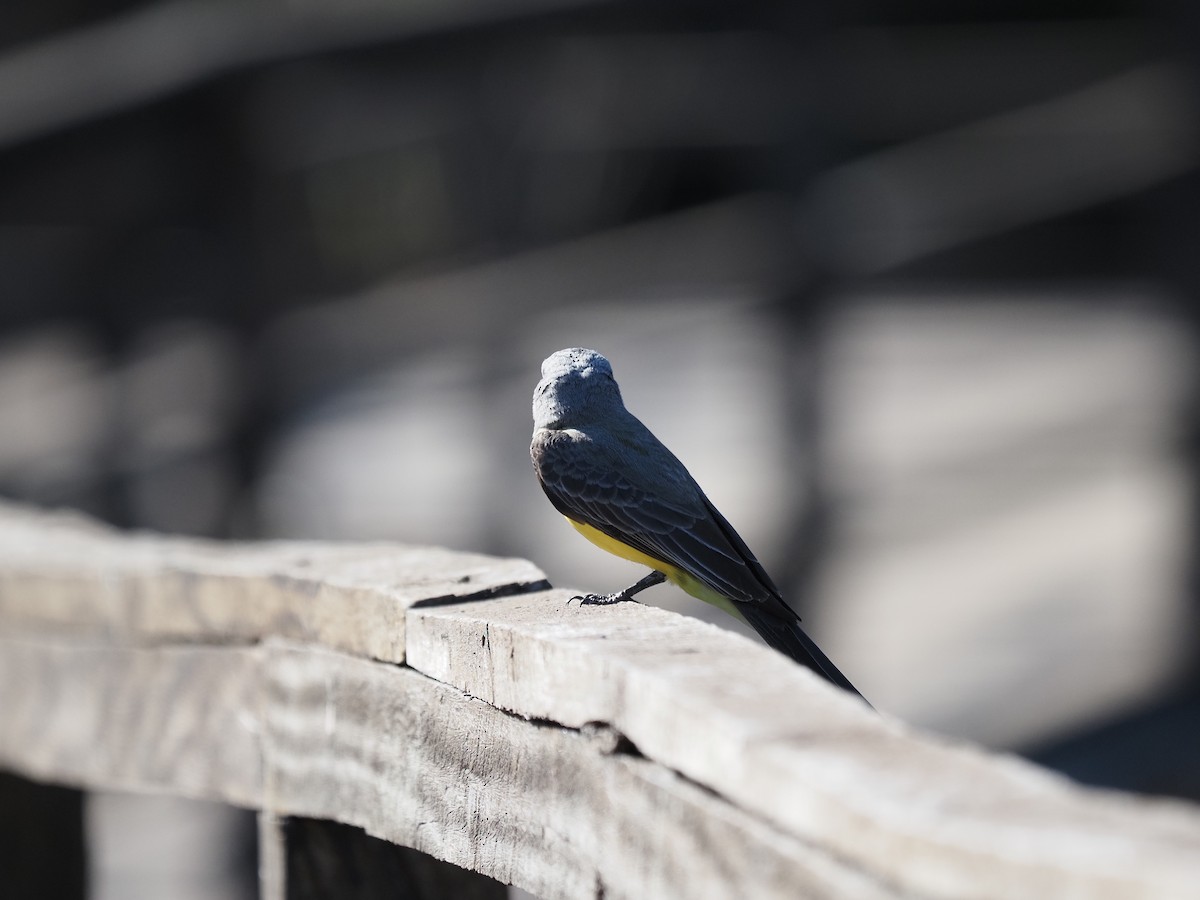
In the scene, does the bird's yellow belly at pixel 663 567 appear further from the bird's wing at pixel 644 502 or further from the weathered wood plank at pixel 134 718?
the weathered wood plank at pixel 134 718

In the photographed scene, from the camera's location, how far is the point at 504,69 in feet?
17.5

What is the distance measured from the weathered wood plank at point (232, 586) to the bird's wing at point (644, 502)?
0.48 metres

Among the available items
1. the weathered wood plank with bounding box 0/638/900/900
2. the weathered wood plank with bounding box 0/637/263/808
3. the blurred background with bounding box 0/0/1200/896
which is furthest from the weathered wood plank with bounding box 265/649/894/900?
the blurred background with bounding box 0/0/1200/896

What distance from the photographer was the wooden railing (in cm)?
111

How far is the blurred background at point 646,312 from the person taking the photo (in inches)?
204

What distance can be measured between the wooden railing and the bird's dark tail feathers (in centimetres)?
50

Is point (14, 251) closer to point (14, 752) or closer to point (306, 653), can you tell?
point (14, 752)

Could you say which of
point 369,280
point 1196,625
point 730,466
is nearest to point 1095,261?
point 730,466

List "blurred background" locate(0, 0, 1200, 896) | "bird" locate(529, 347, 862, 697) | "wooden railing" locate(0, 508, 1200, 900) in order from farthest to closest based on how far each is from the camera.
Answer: "blurred background" locate(0, 0, 1200, 896) < "bird" locate(529, 347, 862, 697) < "wooden railing" locate(0, 508, 1200, 900)

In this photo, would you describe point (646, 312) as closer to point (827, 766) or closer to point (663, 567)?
point (663, 567)

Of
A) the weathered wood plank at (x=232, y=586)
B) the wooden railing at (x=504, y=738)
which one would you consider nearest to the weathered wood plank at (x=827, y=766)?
the wooden railing at (x=504, y=738)

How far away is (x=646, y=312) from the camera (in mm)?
8969

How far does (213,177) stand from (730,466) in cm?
386

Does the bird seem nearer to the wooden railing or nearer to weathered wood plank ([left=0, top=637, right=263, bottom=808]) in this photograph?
the wooden railing
